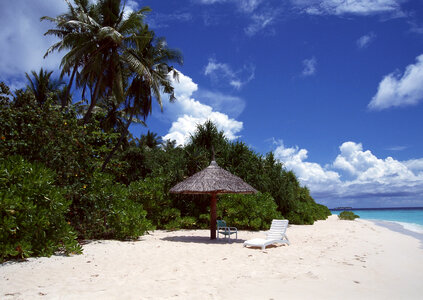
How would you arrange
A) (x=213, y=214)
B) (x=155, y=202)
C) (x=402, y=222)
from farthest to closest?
(x=402, y=222), (x=155, y=202), (x=213, y=214)

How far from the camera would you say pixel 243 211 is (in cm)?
1251

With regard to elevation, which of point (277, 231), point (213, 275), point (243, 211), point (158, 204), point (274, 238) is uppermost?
point (158, 204)

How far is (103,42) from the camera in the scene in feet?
49.0

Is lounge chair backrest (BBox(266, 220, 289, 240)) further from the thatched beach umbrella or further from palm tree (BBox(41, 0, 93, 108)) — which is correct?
palm tree (BBox(41, 0, 93, 108))

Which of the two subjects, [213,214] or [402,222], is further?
[402,222]

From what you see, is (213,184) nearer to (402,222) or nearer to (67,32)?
(67,32)

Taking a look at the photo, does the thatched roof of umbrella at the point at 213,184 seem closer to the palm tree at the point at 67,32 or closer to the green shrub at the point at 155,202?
the green shrub at the point at 155,202

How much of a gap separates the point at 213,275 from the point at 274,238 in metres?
4.08

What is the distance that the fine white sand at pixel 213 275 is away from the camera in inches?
161

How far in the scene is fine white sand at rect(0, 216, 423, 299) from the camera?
4086 mm

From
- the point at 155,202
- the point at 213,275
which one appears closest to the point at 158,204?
the point at 155,202

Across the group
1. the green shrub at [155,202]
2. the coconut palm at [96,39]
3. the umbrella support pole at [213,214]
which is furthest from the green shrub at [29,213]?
the coconut palm at [96,39]

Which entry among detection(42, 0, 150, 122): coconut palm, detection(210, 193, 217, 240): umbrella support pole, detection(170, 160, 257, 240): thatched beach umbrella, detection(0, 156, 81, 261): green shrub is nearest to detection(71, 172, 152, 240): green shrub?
detection(170, 160, 257, 240): thatched beach umbrella

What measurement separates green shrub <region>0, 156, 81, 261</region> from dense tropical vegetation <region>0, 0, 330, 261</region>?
20mm
